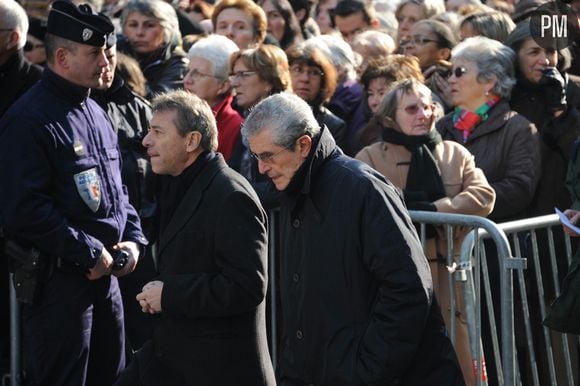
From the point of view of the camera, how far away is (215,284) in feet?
16.1

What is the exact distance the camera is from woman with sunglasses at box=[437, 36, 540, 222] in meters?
6.59

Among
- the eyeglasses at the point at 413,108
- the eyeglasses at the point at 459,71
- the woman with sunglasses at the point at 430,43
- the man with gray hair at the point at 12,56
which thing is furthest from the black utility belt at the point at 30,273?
the woman with sunglasses at the point at 430,43

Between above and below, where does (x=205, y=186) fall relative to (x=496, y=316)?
above

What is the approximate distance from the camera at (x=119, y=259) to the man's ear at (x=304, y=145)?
1.74m

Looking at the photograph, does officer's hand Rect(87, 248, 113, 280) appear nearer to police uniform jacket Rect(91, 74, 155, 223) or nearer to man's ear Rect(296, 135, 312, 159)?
police uniform jacket Rect(91, 74, 155, 223)

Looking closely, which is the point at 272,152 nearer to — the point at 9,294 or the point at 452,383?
the point at 452,383

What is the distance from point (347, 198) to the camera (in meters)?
4.30

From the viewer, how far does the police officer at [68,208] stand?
18.3 feet

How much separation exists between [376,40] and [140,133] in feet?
9.47

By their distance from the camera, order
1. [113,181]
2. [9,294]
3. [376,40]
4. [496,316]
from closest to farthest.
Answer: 1. [113,181]
2. [496,316]
3. [9,294]
4. [376,40]

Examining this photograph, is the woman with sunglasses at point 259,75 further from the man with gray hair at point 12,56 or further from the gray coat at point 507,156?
the man with gray hair at point 12,56

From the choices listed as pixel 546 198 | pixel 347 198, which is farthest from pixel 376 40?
pixel 347 198

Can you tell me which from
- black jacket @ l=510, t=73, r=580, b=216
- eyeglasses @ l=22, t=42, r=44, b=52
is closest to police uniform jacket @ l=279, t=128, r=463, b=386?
black jacket @ l=510, t=73, r=580, b=216

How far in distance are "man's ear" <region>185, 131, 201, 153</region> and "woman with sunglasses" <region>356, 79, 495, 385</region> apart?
1465 mm
